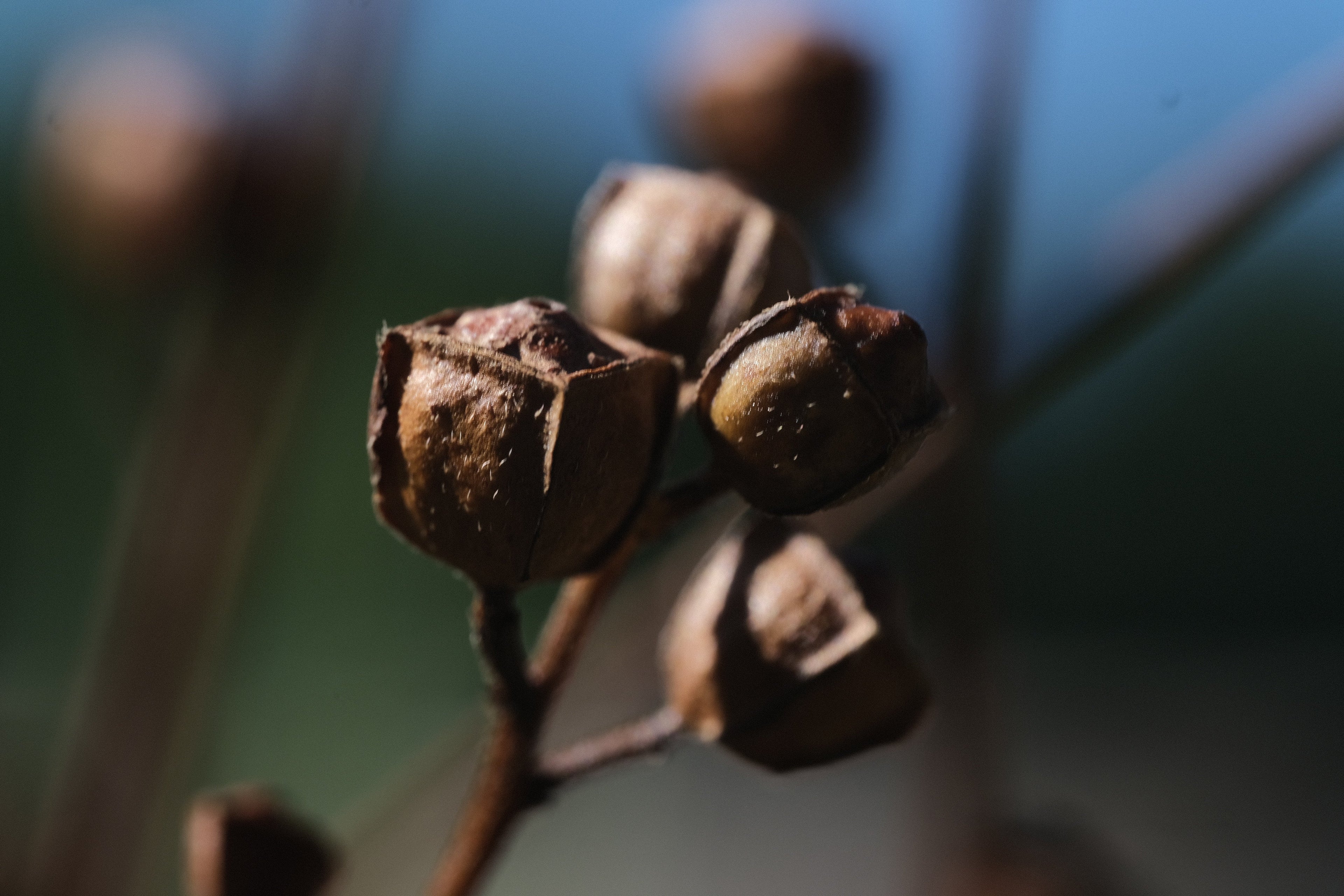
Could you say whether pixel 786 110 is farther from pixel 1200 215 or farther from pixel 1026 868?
pixel 1026 868

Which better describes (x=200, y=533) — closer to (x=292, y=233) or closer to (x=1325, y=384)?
(x=292, y=233)

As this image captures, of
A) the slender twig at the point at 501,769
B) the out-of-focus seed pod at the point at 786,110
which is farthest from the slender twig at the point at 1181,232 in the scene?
the slender twig at the point at 501,769

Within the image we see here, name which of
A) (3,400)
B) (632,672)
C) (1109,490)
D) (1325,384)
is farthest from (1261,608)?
(632,672)

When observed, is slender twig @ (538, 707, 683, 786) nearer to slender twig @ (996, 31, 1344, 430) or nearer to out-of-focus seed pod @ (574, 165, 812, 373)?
out-of-focus seed pod @ (574, 165, 812, 373)

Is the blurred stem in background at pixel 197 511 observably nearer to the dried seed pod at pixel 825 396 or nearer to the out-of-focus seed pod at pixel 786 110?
the out-of-focus seed pod at pixel 786 110

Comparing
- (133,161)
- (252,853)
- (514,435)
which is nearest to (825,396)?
(514,435)

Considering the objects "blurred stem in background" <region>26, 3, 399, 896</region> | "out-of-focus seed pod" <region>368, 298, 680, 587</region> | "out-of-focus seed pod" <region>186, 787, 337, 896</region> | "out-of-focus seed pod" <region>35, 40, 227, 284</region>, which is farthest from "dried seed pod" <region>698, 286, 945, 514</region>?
"out-of-focus seed pod" <region>35, 40, 227, 284</region>
